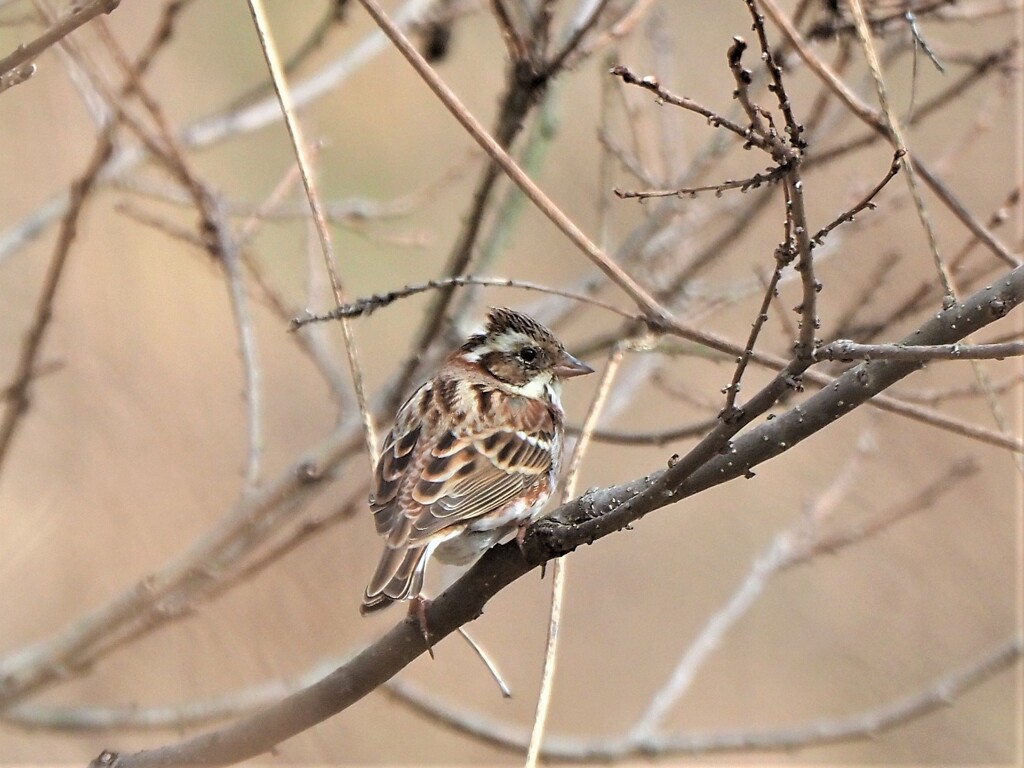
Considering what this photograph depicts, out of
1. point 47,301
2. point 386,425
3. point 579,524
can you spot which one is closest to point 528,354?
point 386,425

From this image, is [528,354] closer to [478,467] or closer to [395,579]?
[478,467]

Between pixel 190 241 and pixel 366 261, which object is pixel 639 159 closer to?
pixel 190 241

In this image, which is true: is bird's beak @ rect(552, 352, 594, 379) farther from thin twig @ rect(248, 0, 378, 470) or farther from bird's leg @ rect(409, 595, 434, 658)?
bird's leg @ rect(409, 595, 434, 658)

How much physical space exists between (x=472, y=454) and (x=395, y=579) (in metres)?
0.70

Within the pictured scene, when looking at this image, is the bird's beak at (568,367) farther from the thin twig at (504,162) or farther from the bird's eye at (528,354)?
the thin twig at (504,162)

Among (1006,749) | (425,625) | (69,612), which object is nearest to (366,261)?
(69,612)

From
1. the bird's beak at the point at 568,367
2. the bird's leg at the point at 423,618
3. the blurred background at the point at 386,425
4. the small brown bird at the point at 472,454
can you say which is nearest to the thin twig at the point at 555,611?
the bird's leg at the point at 423,618

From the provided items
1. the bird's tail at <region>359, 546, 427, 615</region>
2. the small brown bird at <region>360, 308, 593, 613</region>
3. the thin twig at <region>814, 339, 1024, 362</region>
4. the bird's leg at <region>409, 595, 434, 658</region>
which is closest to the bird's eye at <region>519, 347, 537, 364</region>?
the small brown bird at <region>360, 308, 593, 613</region>

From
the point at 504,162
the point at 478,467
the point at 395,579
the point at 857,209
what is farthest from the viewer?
the point at 478,467

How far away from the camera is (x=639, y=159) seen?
4.22 metres

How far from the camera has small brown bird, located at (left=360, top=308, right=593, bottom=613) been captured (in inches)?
121

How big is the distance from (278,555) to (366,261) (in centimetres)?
583

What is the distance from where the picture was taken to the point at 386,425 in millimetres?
3812

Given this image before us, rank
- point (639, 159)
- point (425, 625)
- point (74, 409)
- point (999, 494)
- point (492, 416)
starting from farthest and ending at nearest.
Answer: point (999, 494) < point (639, 159) < point (74, 409) < point (492, 416) < point (425, 625)
